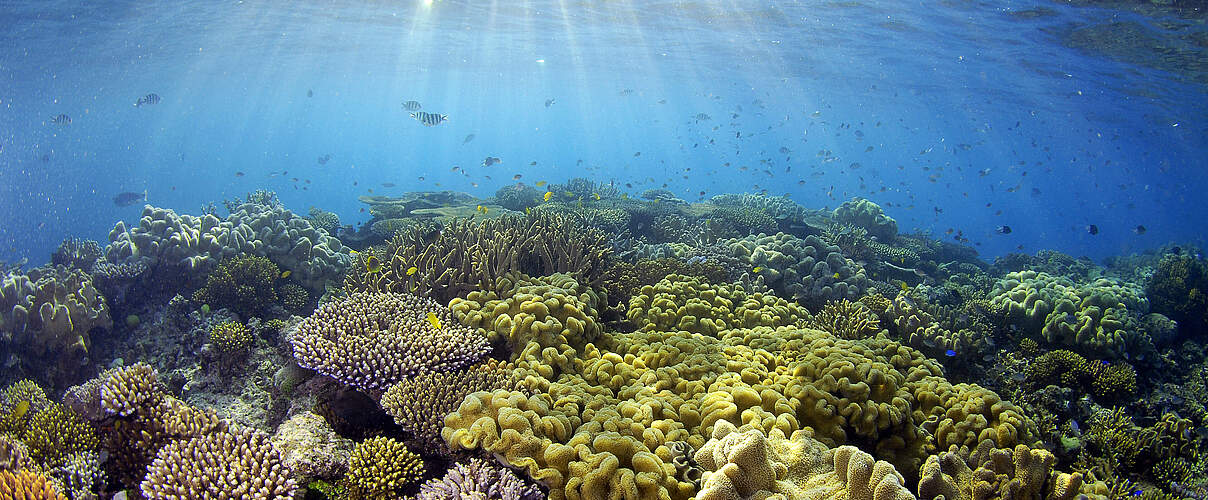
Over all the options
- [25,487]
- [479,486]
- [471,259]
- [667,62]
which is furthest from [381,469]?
[667,62]

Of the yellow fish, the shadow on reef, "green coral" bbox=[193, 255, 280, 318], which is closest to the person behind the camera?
the shadow on reef

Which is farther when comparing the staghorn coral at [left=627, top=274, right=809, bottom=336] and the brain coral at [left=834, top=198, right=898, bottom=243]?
the brain coral at [left=834, top=198, right=898, bottom=243]

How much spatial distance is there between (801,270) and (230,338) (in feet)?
31.7

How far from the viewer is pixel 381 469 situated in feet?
13.6

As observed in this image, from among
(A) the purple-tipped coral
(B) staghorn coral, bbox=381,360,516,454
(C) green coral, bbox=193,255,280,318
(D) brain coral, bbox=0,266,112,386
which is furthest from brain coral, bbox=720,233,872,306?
(D) brain coral, bbox=0,266,112,386

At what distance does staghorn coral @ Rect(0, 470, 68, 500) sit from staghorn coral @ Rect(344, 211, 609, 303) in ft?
11.5

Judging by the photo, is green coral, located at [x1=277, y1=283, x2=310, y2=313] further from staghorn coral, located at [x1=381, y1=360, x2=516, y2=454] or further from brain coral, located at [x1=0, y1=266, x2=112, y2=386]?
staghorn coral, located at [x1=381, y1=360, x2=516, y2=454]

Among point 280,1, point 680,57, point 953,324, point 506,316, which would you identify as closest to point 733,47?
Answer: point 680,57

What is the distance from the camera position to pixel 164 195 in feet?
368

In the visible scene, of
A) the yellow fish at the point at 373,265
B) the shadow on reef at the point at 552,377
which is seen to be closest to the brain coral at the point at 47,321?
the shadow on reef at the point at 552,377

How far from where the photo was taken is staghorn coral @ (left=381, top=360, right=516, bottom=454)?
445cm

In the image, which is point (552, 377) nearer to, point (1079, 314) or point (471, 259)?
point (471, 259)

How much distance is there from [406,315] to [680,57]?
36.2 metres

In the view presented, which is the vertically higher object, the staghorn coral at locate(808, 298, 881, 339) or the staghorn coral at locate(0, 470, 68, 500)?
the staghorn coral at locate(0, 470, 68, 500)
